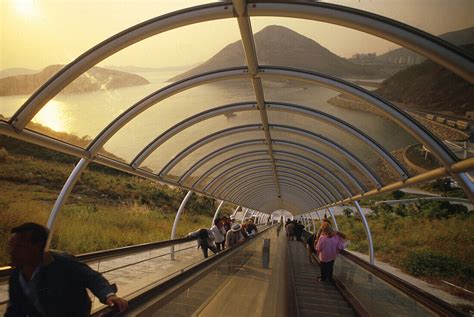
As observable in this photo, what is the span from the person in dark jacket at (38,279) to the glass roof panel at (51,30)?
390 centimetres

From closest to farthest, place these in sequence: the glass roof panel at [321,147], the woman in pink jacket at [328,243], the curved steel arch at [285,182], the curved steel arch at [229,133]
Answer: the woman in pink jacket at [328,243] → the curved steel arch at [229,133] → the glass roof panel at [321,147] → the curved steel arch at [285,182]

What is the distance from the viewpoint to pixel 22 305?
8.63ft

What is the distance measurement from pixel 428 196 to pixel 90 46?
3522 centimetres

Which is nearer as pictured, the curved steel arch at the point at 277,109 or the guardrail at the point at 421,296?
the guardrail at the point at 421,296

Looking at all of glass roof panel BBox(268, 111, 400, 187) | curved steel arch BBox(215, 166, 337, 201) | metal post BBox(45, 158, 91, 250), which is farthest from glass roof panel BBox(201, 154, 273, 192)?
metal post BBox(45, 158, 91, 250)

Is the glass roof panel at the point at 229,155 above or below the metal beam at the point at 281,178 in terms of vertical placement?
below

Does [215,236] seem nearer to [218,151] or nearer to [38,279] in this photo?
[218,151]

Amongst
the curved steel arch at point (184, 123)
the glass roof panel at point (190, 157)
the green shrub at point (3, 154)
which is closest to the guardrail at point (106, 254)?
the curved steel arch at point (184, 123)

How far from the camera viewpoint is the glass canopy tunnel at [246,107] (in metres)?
5.22

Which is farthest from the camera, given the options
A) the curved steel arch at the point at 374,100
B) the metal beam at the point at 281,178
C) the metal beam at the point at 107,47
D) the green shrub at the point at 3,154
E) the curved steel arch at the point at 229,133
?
the green shrub at the point at 3,154

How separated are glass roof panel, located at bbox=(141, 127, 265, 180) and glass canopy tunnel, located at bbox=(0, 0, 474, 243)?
45mm

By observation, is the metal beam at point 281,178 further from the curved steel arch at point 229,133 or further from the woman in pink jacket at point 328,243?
the woman in pink jacket at point 328,243

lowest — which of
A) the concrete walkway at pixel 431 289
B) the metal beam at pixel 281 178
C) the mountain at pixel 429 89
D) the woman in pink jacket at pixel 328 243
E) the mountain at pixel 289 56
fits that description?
the concrete walkway at pixel 431 289

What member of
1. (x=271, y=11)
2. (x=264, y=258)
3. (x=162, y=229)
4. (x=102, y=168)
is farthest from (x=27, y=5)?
(x=102, y=168)
